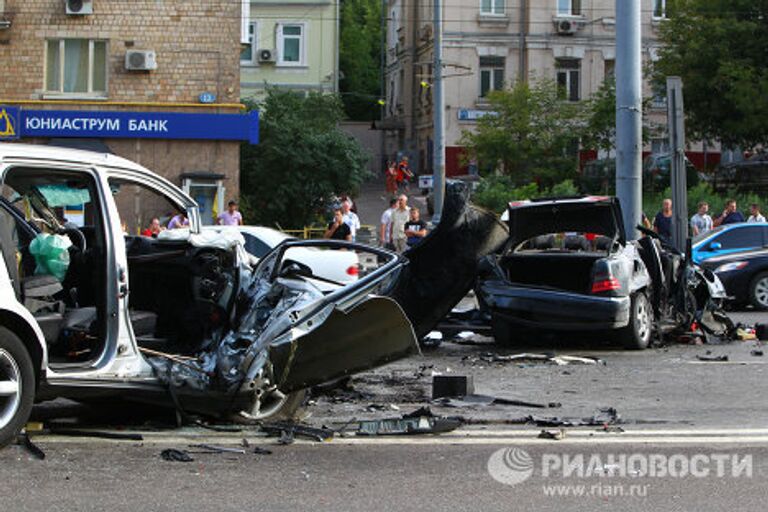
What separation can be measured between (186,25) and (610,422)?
25443 mm

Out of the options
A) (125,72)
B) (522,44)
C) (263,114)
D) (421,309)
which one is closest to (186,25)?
(125,72)

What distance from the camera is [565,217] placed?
13.4m

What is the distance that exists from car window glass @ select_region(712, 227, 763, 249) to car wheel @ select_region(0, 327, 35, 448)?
48.3 feet

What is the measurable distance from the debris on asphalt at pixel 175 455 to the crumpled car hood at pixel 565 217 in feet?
23.2

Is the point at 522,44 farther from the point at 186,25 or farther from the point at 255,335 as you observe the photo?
the point at 255,335

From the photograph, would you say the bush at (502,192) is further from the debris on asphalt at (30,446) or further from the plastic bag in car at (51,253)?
the debris on asphalt at (30,446)

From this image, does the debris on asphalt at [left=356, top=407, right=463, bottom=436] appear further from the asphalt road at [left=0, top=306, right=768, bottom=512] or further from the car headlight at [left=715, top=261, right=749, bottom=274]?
the car headlight at [left=715, top=261, right=749, bottom=274]

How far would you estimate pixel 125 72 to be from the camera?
→ 104 feet

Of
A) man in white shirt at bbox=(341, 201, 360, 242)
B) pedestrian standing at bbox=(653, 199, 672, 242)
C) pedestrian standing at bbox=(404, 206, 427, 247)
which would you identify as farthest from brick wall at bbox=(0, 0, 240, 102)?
pedestrian standing at bbox=(653, 199, 672, 242)

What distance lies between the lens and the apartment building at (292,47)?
49875mm

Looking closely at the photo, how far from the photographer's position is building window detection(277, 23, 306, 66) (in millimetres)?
50156

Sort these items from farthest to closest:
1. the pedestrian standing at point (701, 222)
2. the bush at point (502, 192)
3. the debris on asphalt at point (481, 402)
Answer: the bush at point (502, 192) < the pedestrian standing at point (701, 222) < the debris on asphalt at point (481, 402)

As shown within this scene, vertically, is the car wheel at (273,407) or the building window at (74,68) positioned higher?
the building window at (74,68)

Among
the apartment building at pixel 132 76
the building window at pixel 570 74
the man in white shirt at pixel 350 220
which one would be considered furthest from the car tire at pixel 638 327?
the building window at pixel 570 74
